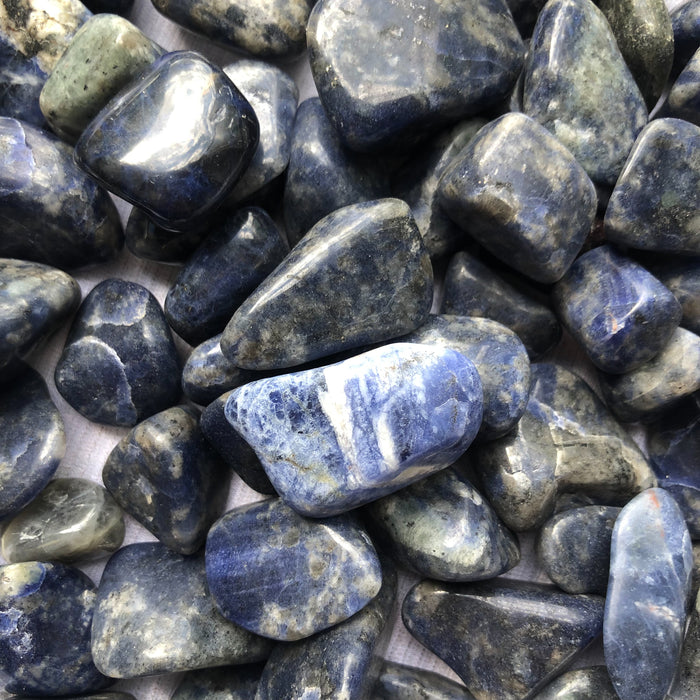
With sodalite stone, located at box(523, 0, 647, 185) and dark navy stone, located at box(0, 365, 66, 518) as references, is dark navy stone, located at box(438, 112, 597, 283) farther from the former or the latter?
dark navy stone, located at box(0, 365, 66, 518)

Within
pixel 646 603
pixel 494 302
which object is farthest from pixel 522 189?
pixel 646 603

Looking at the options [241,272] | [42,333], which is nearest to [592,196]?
[241,272]

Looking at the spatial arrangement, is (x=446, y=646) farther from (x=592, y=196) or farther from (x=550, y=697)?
(x=592, y=196)

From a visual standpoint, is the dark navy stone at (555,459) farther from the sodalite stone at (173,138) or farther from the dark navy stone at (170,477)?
the sodalite stone at (173,138)

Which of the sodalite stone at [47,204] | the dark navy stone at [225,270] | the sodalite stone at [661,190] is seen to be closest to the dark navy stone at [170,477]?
the dark navy stone at [225,270]

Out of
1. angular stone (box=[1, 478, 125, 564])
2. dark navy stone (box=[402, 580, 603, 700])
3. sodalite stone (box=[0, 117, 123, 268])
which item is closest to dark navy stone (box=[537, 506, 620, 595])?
dark navy stone (box=[402, 580, 603, 700])

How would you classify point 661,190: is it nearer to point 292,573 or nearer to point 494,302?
point 494,302
